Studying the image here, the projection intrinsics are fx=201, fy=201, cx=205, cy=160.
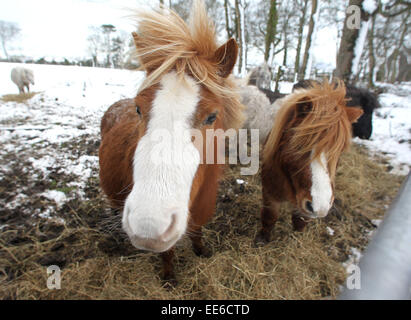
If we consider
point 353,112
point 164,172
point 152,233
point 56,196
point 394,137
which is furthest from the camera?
point 394,137

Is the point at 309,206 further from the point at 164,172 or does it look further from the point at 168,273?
the point at 168,273

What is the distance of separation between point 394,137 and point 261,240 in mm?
6398

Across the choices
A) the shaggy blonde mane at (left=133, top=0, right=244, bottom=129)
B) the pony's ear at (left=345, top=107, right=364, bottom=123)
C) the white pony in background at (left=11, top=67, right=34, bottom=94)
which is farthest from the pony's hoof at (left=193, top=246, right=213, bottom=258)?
the white pony in background at (left=11, top=67, right=34, bottom=94)

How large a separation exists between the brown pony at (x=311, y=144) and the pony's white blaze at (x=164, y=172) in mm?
1192

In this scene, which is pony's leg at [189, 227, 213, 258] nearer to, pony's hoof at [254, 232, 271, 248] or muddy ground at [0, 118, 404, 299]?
muddy ground at [0, 118, 404, 299]

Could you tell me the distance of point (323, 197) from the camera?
178cm

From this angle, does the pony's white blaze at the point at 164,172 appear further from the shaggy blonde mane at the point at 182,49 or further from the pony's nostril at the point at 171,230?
the shaggy blonde mane at the point at 182,49

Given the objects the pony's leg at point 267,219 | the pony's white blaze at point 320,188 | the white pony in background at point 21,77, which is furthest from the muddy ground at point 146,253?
the white pony in background at point 21,77

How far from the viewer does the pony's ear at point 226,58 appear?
1.53m

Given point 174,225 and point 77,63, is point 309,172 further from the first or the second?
point 77,63

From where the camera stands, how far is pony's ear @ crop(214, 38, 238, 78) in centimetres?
153

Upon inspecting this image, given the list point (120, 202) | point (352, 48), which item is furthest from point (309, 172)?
point (352, 48)

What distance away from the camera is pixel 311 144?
6.33ft

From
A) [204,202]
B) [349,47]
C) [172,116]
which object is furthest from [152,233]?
[349,47]
